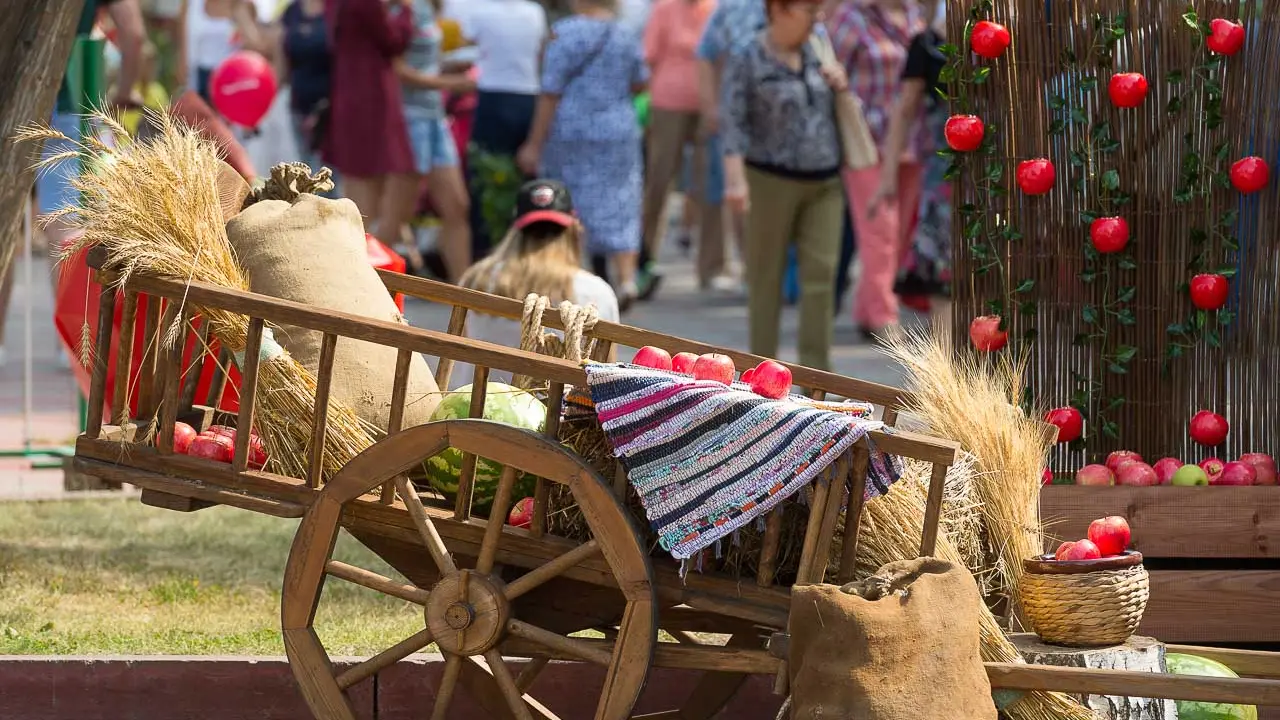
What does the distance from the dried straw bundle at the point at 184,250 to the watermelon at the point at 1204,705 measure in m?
1.83

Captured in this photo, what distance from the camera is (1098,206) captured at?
486cm

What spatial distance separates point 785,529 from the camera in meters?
3.57

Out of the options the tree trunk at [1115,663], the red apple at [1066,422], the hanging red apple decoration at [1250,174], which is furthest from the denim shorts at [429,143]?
the tree trunk at [1115,663]

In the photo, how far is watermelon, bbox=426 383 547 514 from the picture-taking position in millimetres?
3818

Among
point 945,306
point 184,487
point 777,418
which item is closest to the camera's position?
point 777,418

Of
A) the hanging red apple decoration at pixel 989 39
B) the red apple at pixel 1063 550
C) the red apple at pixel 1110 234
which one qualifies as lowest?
the red apple at pixel 1063 550

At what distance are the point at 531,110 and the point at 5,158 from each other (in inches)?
260

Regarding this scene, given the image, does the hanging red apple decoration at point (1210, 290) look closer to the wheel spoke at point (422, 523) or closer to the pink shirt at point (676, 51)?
the wheel spoke at point (422, 523)

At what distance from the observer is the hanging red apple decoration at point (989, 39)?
4.74m

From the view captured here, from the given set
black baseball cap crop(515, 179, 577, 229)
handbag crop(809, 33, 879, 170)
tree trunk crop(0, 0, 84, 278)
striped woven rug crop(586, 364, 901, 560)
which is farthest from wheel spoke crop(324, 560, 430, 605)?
handbag crop(809, 33, 879, 170)

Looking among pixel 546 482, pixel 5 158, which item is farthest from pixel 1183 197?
pixel 5 158

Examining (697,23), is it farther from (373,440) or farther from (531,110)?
(373,440)

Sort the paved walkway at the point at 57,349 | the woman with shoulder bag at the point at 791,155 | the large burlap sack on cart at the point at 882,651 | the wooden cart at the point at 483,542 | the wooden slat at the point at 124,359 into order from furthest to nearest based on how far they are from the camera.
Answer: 1. the woman with shoulder bag at the point at 791,155
2. the paved walkway at the point at 57,349
3. the wooden slat at the point at 124,359
4. the wooden cart at the point at 483,542
5. the large burlap sack on cart at the point at 882,651

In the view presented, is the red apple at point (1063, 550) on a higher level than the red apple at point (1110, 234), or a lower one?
lower
